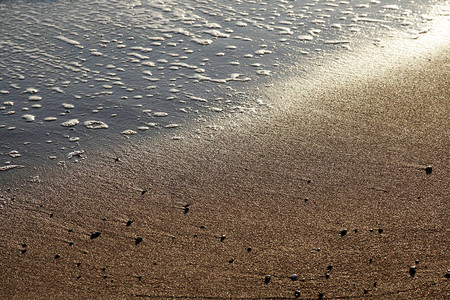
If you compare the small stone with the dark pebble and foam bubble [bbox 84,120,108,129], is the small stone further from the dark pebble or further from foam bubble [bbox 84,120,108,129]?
foam bubble [bbox 84,120,108,129]

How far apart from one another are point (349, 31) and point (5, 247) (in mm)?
5616

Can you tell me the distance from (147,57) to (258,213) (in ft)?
11.9

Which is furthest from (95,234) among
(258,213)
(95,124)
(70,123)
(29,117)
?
(29,117)

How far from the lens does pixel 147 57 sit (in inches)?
248

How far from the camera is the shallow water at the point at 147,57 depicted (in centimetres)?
474

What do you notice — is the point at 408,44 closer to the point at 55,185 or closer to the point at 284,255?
the point at 284,255

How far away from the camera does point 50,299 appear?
282 cm

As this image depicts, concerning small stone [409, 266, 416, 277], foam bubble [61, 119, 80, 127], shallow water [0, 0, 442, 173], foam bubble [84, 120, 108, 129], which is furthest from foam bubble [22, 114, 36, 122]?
small stone [409, 266, 416, 277]

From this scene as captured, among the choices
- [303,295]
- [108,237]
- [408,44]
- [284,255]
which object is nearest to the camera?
[303,295]

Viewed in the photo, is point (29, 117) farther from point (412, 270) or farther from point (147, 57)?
point (412, 270)

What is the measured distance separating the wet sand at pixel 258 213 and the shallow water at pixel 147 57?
20.5 inches

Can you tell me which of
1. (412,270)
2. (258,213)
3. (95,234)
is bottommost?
(95,234)

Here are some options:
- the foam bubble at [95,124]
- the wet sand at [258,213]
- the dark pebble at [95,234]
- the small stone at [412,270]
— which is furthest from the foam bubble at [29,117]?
the small stone at [412,270]

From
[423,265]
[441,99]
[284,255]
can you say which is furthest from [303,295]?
[441,99]
